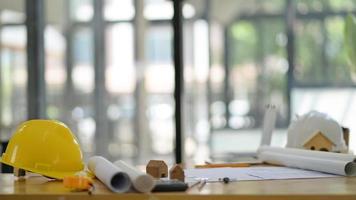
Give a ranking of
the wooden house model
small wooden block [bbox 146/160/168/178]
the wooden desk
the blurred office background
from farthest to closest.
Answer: the blurred office background < the wooden house model < small wooden block [bbox 146/160/168/178] < the wooden desk

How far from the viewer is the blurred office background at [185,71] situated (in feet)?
9.52

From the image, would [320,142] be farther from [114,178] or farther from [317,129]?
[114,178]

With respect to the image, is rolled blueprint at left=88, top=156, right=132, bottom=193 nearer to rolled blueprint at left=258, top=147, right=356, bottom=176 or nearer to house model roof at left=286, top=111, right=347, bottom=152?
rolled blueprint at left=258, top=147, right=356, bottom=176

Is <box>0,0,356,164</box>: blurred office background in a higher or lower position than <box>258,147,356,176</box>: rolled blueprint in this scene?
higher

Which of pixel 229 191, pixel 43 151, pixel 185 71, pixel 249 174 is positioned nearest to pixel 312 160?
pixel 249 174

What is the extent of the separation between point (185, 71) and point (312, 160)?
1621 mm

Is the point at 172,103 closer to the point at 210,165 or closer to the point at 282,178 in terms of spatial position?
the point at 210,165

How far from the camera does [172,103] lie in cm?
301

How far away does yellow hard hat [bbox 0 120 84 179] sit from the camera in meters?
1.28

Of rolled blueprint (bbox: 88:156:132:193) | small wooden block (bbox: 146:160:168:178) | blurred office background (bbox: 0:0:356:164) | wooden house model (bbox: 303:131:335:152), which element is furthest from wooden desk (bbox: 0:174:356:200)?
blurred office background (bbox: 0:0:356:164)

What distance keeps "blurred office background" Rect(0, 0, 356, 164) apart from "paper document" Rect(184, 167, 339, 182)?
49.0 inches

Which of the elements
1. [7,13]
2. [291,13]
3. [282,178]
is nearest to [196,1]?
[291,13]

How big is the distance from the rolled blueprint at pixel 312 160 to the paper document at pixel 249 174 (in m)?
0.02

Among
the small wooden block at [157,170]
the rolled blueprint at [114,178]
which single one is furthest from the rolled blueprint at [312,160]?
the rolled blueprint at [114,178]
